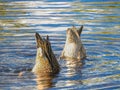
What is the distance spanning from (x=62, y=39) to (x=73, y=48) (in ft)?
4.33

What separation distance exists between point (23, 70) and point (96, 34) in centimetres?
372

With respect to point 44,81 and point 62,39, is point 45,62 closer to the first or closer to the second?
point 44,81

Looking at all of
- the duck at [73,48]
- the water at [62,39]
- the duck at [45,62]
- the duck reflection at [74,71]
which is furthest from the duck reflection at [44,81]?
the duck at [73,48]

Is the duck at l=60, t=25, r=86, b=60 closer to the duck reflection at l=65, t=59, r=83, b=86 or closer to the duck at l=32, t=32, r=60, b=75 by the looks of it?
the duck reflection at l=65, t=59, r=83, b=86

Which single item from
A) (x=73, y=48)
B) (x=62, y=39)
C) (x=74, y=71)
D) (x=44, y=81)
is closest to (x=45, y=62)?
(x=74, y=71)

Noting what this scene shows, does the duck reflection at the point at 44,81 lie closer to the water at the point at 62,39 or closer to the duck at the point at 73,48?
the water at the point at 62,39

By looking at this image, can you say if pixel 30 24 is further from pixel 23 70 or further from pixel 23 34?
pixel 23 70

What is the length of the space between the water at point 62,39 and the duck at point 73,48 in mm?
219

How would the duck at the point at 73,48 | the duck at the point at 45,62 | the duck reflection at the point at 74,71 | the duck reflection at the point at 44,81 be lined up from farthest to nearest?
the duck at the point at 73,48 → the duck at the point at 45,62 → the duck reflection at the point at 74,71 → the duck reflection at the point at 44,81

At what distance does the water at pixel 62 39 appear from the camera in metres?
12.0

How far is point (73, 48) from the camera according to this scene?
14.5m

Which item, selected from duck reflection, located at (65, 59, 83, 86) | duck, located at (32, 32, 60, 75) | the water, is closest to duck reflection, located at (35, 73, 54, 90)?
the water

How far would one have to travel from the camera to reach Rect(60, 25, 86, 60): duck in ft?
46.9

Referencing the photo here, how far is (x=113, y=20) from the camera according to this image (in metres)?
17.8
